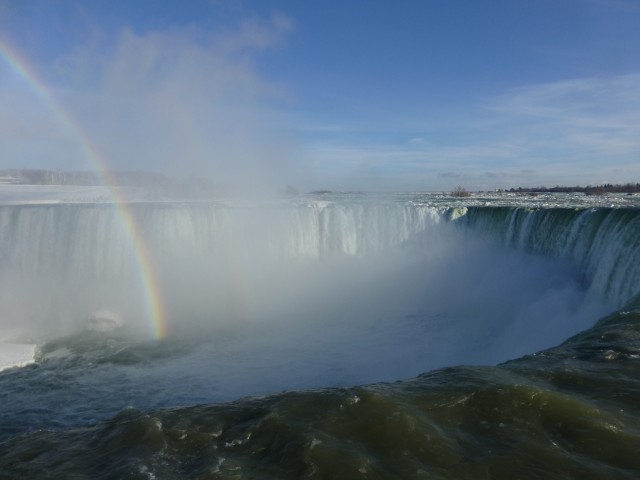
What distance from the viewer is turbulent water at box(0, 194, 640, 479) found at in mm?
3303

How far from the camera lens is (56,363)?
1066cm

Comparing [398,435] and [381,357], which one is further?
[381,357]

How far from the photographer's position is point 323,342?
1245 centimetres

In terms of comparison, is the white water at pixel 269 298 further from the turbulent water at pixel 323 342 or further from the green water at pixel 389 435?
the green water at pixel 389 435

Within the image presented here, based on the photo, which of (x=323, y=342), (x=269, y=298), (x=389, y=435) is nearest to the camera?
(x=389, y=435)

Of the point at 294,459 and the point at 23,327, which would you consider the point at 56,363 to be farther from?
the point at 294,459

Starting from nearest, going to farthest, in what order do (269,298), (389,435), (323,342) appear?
(389,435), (323,342), (269,298)

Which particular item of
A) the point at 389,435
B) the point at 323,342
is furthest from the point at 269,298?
the point at 389,435

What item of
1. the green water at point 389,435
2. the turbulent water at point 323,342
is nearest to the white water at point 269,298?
the turbulent water at point 323,342

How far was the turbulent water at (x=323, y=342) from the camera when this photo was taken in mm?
3303

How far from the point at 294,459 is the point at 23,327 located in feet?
47.5

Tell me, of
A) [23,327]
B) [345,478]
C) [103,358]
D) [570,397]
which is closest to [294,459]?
[345,478]

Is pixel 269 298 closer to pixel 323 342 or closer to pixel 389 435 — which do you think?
pixel 323 342

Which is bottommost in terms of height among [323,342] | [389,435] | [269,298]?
[269,298]
